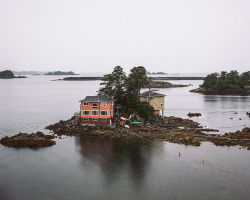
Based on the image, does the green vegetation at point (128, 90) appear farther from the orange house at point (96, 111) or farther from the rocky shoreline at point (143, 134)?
the orange house at point (96, 111)

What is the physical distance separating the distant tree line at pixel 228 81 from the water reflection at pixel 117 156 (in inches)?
4480

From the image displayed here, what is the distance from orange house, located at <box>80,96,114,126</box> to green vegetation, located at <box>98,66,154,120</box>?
630cm

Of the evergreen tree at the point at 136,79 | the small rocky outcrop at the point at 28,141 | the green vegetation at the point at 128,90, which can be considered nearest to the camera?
the small rocky outcrop at the point at 28,141

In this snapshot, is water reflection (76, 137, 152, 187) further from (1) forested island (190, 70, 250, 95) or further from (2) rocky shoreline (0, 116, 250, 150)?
(1) forested island (190, 70, 250, 95)

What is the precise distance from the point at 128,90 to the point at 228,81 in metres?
105

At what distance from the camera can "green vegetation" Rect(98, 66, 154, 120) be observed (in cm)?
4825

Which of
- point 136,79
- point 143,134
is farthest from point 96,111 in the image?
point 136,79

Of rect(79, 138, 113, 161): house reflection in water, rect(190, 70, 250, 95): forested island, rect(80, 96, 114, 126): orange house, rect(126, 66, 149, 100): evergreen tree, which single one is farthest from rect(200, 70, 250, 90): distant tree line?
rect(79, 138, 113, 161): house reflection in water

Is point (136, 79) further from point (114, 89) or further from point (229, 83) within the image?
point (229, 83)

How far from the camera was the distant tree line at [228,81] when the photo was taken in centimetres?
13475

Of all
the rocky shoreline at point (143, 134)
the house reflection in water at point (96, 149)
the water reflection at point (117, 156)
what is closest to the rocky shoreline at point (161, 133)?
the rocky shoreline at point (143, 134)

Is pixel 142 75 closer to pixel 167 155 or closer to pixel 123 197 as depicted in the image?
pixel 167 155

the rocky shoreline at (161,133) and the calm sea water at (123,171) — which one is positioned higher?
the rocky shoreline at (161,133)

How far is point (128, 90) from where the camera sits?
5275cm
